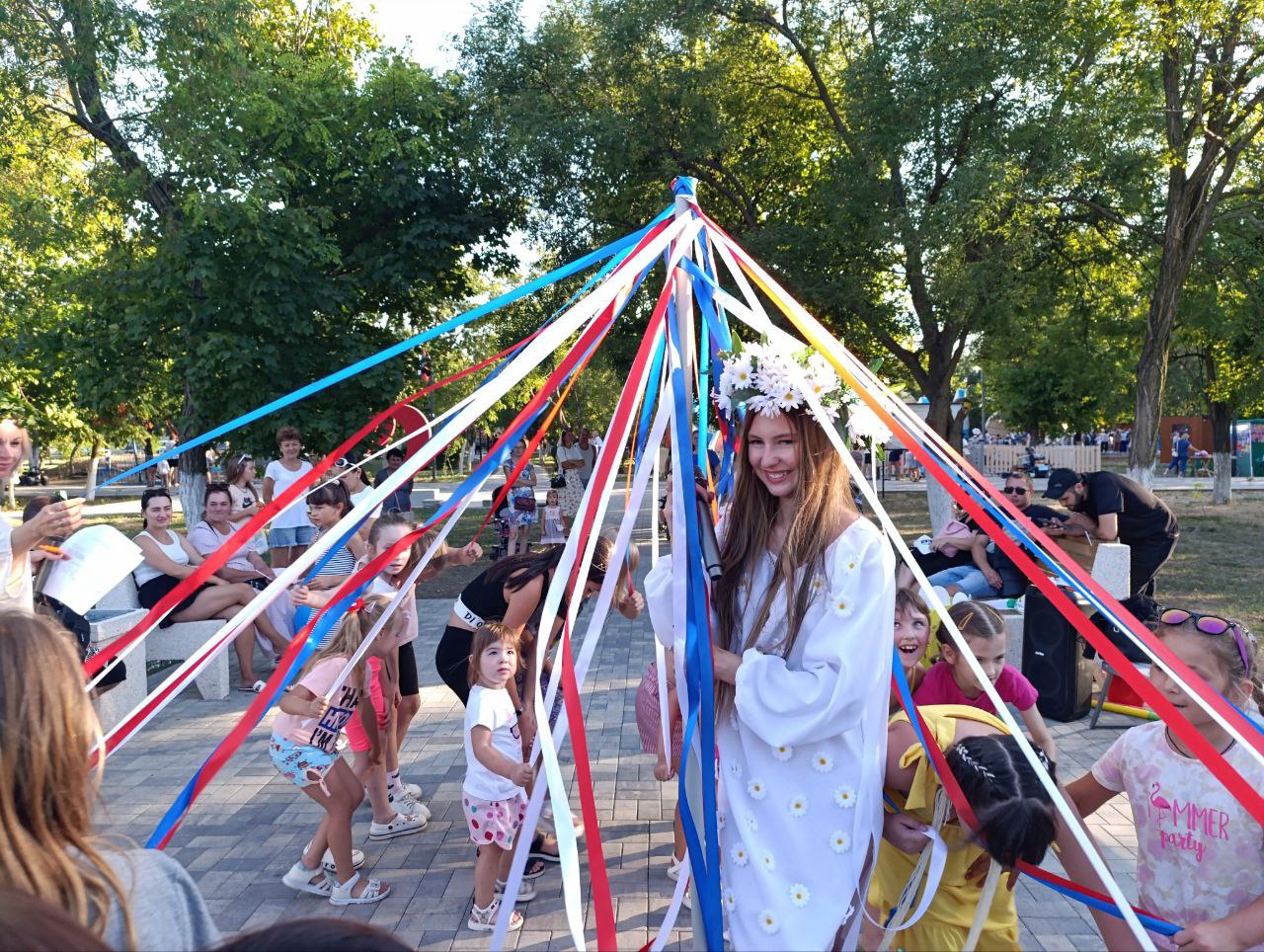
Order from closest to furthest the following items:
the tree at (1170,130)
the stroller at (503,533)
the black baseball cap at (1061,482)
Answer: the black baseball cap at (1061,482) < the tree at (1170,130) < the stroller at (503,533)

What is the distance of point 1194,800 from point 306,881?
10.0 ft

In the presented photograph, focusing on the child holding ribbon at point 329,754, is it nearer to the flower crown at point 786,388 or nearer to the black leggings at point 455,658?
the black leggings at point 455,658

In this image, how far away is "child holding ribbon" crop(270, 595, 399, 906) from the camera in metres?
3.47

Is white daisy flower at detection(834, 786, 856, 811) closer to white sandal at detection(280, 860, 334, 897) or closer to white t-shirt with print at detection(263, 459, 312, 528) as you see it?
white sandal at detection(280, 860, 334, 897)

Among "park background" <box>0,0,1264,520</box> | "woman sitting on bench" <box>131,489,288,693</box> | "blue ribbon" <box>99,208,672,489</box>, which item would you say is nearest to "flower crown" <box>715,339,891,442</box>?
"blue ribbon" <box>99,208,672,489</box>

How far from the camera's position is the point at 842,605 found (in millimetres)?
2107

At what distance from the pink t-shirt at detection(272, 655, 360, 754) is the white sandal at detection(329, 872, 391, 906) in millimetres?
523

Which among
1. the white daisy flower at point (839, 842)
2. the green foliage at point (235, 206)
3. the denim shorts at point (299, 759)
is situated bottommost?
→ the denim shorts at point (299, 759)

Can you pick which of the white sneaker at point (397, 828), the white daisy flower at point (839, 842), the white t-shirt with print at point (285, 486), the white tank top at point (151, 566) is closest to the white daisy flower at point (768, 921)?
the white daisy flower at point (839, 842)

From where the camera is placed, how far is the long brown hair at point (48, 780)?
1.25 m

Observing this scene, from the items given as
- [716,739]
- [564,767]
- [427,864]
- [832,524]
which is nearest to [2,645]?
[716,739]

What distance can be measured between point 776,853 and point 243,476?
808 centimetres

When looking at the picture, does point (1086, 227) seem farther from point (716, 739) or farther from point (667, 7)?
point (716, 739)

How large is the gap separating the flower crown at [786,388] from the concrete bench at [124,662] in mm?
4949
